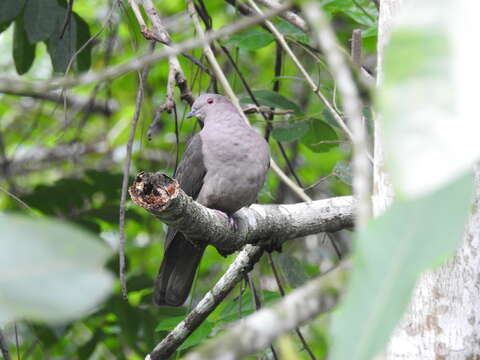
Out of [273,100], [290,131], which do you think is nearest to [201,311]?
[290,131]

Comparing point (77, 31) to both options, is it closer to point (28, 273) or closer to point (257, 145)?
point (257, 145)

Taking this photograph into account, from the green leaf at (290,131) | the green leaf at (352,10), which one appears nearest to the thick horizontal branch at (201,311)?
the green leaf at (290,131)

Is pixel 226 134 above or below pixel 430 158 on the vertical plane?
below

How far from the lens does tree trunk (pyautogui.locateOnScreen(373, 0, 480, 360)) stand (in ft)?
5.58

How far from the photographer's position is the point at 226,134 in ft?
10.8

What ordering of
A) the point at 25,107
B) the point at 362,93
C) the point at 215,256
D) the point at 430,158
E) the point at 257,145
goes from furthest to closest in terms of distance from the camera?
1. the point at 25,107
2. the point at 215,256
3. the point at 257,145
4. the point at 362,93
5. the point at 430,158

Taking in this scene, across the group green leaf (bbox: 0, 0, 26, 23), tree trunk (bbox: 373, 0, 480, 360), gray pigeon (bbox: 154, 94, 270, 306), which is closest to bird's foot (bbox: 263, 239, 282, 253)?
gray pigeon (bbox: 154, 94, 270, 306)

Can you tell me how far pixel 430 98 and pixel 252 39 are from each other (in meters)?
2.76

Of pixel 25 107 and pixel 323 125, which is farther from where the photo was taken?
pixel 25 107

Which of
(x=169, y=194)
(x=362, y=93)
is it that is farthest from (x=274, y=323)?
(x=362, y=93)

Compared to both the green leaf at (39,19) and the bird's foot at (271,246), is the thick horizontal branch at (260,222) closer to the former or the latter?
the bird's foot at (271,246)

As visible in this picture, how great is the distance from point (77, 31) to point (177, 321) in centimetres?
143

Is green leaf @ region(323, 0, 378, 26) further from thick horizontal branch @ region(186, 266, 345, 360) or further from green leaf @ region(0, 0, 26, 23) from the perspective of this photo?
thick horizontal branch @ region(186, 266, 345, 360)

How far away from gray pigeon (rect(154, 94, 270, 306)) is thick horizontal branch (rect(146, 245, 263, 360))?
364 millimetres
